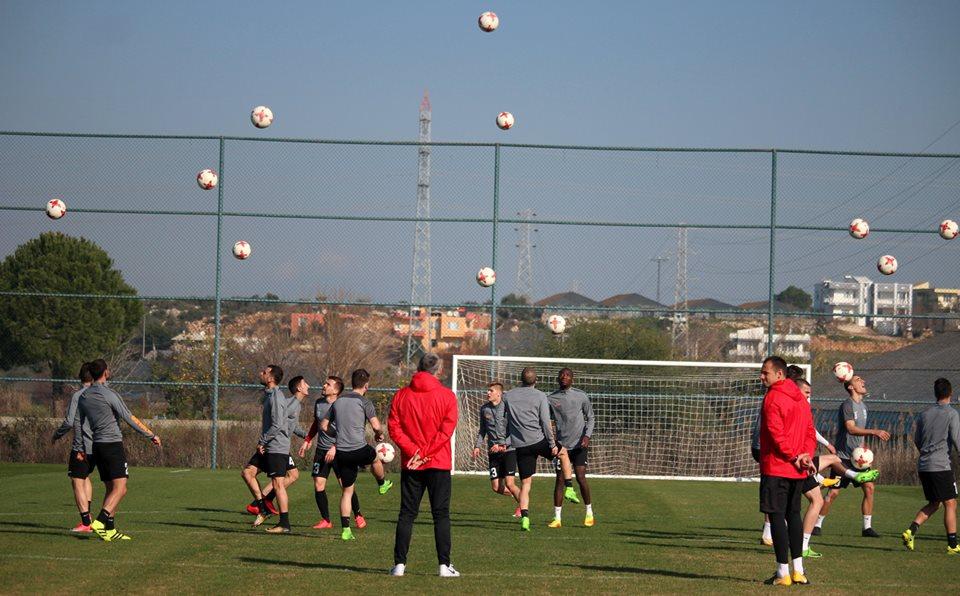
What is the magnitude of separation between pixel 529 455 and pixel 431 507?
4.26 meters

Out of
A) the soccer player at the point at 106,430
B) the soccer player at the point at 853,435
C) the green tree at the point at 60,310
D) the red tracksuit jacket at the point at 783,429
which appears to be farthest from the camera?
the green tree at the point at 60,310

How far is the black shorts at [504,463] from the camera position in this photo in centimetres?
1512

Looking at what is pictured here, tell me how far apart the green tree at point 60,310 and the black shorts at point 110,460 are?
13.1 meters

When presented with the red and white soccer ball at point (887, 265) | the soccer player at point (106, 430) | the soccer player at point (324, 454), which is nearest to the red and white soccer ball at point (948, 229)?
the red and white soccer ball at point (887, 265)

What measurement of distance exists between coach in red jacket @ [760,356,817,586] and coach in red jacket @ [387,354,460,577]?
2701mm

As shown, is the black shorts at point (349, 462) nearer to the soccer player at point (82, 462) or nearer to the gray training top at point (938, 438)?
the soccer player at point (82, 462)

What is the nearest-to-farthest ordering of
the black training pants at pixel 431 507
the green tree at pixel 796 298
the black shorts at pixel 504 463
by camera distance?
the black training pants at pixel 431 507
the black shorts at pixel 504 463
the green tree at pixel 796 298

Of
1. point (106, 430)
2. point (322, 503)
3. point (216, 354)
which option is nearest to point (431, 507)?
point (322, 503)

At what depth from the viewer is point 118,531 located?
13.1 metres

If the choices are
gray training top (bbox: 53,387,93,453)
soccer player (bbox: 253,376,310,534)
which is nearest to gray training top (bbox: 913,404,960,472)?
soccer player (bbox: 253,376,310,534)

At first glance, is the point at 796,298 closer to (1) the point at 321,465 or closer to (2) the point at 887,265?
(2) the point at 887,265

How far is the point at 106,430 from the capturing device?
1285 centimetres

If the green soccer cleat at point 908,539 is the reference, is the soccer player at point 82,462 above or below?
above

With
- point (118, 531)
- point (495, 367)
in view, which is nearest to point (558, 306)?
point (495, 367)
